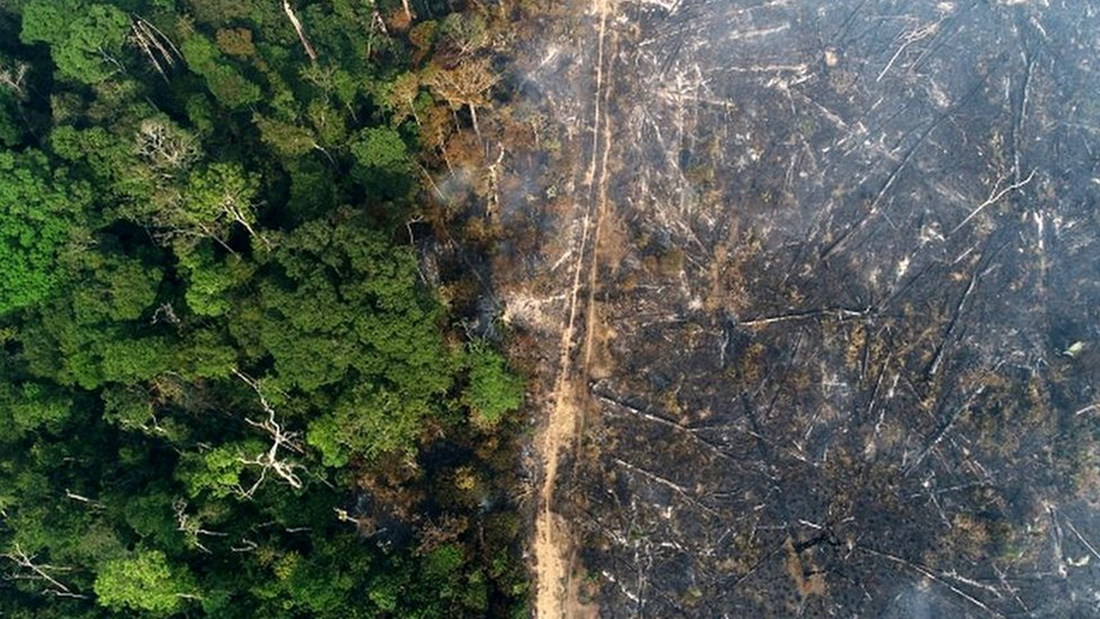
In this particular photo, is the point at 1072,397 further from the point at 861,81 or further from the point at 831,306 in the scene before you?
the point at 861,81

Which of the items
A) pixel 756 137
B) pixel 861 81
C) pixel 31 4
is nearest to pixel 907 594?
pixel 756 137

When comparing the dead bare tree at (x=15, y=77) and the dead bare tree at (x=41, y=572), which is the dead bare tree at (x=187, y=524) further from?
the dead bare tree at (x=15, y=77)

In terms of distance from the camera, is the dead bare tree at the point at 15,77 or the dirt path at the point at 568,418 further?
the dirt path at the point at 568,418

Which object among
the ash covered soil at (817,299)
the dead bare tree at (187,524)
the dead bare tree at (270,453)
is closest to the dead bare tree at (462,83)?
the ash covered soil at (817,299)

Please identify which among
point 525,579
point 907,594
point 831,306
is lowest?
point 907,594

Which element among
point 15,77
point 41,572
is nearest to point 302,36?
point 15,77

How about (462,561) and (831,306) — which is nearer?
(462,561)

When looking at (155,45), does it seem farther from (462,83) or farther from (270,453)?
(270,453)
